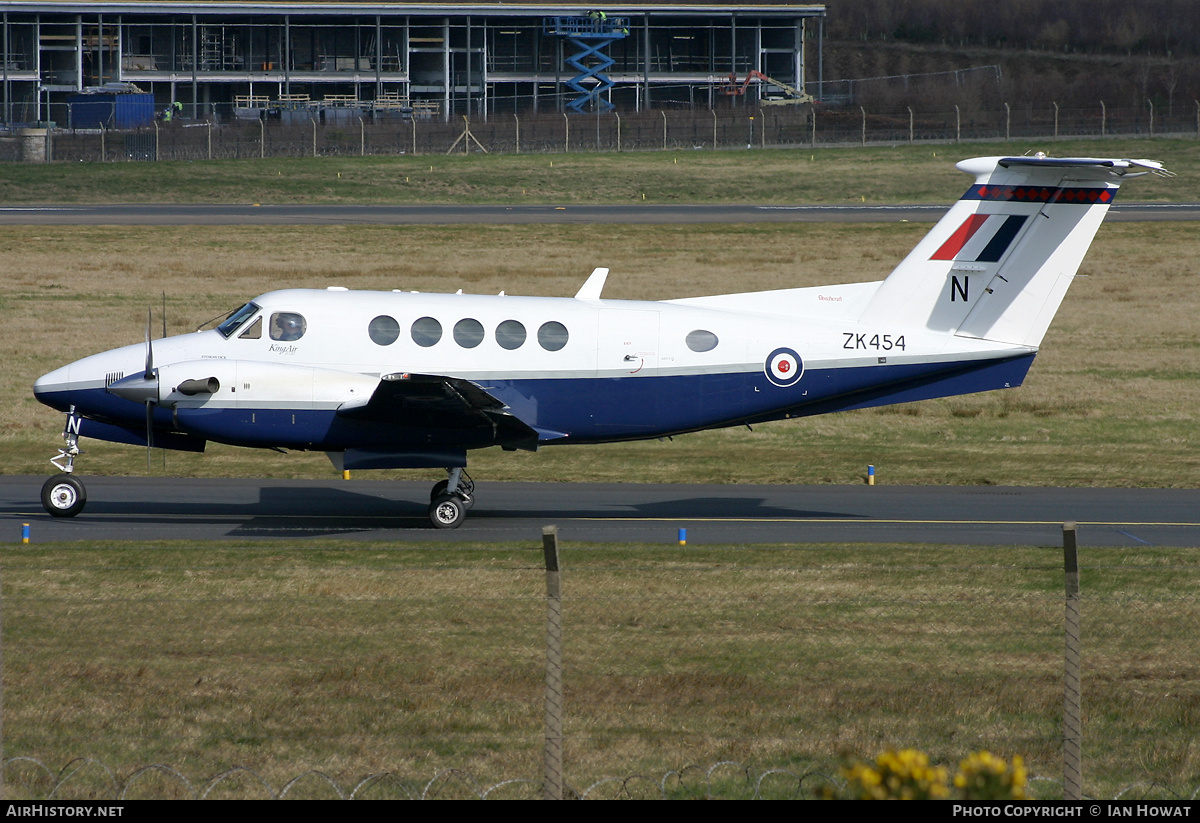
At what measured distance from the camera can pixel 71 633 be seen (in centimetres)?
1040

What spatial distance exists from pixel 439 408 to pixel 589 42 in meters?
76.4

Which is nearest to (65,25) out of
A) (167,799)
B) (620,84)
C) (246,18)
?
(246,18)

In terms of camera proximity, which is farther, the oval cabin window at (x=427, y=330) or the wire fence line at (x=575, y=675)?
the oval cabin window at (x=427, y=330)

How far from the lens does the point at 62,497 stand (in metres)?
16.1

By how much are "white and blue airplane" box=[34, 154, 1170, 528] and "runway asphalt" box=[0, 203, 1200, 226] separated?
30.2m

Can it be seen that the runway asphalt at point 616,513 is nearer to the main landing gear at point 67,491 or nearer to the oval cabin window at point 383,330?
the main landing gear at point 67,491

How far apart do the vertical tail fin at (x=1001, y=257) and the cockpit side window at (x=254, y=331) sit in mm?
7898

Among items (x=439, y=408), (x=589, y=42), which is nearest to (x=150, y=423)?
(x=439, y=408)

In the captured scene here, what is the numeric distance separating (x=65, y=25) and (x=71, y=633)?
3166 inches

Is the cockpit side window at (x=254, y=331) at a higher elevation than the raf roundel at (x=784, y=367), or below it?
higher

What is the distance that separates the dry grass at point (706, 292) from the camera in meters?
21.3

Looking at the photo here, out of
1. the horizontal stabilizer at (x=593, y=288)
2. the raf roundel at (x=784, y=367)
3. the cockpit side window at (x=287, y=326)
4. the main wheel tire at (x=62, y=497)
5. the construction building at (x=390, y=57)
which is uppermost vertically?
the construction building at (x=390, y=57)

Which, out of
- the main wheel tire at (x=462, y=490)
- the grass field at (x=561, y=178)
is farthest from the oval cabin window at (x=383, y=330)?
the grass field at (x=561, y=178)

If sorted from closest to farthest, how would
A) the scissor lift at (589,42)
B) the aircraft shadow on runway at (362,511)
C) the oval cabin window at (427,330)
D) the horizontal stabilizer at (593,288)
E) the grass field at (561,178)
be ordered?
the oval cabin window at (427,330), the aircraft shadow on runway at (362,511), the horizontal stabilizer at (593,288), the grass field at (561,178), the scissor lift at (589,42)
